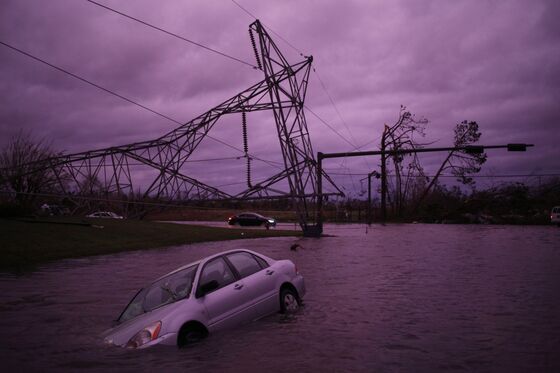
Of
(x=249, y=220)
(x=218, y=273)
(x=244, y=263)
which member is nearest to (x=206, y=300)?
(x=218, y=273)

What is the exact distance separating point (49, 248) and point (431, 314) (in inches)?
630

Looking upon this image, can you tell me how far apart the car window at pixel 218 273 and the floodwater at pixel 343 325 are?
2.62 ft

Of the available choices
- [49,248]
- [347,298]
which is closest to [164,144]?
[49,248]

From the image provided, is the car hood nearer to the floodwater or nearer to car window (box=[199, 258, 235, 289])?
the floodwater

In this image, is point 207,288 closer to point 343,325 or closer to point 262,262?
point 262,262

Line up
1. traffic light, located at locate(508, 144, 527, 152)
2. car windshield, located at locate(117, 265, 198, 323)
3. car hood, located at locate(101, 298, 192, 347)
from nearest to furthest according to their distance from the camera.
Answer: car hood, located at locate(101, 298, 192, 347) → car windshield, located at locate(117, 265, 198, 323) → traffic light, located at locate(508, 144, 527, 152)

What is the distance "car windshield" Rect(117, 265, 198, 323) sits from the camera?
8.30 m

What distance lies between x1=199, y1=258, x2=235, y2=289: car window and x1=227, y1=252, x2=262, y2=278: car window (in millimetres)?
225

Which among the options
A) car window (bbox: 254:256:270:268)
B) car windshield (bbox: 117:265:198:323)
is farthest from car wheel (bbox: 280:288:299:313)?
car windshield (bbox: 117:265:198:323)

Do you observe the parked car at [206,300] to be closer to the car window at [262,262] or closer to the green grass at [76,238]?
the car window at [262,262]

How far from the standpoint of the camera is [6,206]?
27.5 m

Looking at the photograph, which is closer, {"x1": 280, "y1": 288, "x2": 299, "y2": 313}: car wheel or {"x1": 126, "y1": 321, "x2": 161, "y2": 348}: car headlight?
{"x1": 126, "y1": 321, "x2": 161, "y2": 348}: car headlight

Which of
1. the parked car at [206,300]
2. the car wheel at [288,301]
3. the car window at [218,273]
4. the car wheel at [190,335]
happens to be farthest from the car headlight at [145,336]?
the car wheel at [288,301]

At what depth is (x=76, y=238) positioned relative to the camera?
78.6 ft
